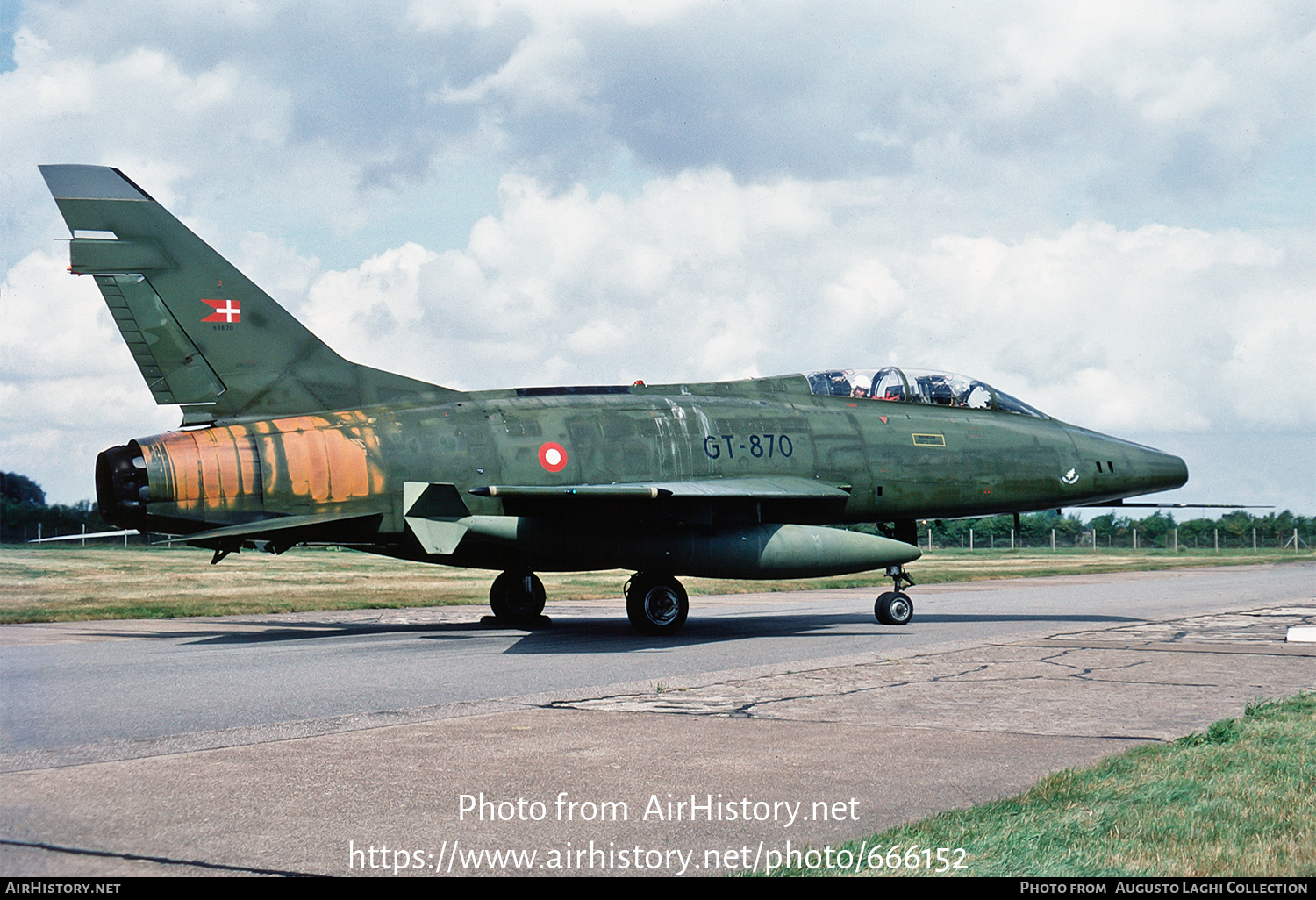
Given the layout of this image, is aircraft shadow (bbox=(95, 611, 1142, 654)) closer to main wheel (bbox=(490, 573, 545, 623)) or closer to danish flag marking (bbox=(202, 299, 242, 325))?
main wheel (bbox=(490, 573, 545, 623))

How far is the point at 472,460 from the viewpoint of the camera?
17.0 metres

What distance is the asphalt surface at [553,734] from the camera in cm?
530

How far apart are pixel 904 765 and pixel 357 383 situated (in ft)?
41.7

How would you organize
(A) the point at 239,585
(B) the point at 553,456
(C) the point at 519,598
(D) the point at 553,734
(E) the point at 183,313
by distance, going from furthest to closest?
(A) the point at 239,585 < (C) the point at 519,598 < (B) the point at 553,456 < (E) the point at 183,313 < (D) the point at 553,734

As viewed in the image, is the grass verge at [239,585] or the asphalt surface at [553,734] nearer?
the asphalt surface at [553,734]

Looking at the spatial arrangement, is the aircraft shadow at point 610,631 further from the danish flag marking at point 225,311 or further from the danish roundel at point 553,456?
the danish flag marking at point 225,311

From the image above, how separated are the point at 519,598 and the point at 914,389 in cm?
790

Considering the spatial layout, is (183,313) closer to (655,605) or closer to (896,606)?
(655,605)

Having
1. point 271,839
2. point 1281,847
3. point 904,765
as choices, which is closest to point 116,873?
point 271,839

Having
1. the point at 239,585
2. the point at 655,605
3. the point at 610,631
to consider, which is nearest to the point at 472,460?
the point at 655,605

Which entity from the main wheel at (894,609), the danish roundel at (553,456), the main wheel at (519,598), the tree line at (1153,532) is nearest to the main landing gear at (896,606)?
the main wheel at (894,609)

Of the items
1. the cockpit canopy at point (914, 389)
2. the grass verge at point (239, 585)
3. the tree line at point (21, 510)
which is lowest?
the grass verge at point (239, 585)

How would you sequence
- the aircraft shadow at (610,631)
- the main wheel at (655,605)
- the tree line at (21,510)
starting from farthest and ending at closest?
the main wheel at (655,605) → the aircraft shadow at (610,631) → the tree line at (21,510)

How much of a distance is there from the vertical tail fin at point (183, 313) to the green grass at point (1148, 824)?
13639mm
